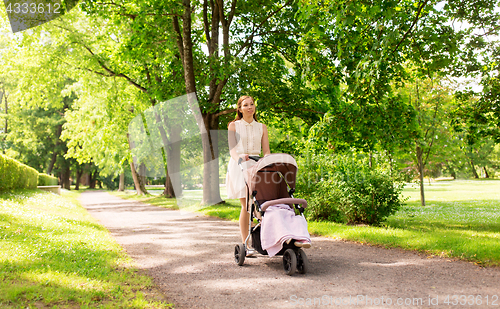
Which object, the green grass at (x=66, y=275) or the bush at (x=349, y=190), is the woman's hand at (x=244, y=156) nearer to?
the green grass at (x=66, y=275)

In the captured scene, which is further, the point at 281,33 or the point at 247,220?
the point at 281,33

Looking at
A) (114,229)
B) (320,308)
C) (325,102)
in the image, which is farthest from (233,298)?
(325,102)

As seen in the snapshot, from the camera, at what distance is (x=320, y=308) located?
11.3 ft

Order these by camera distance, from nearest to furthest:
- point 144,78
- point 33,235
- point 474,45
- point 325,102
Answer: point 33,235, point 474,45, point 325,102, point 144,78

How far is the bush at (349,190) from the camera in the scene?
8.40 metres

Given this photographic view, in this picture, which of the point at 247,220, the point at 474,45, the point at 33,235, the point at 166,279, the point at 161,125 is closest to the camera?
the point at 166,279

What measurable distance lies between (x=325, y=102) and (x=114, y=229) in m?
8.87

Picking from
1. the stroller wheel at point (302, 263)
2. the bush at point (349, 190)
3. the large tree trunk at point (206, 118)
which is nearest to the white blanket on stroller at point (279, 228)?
the stroller wheel at point (302, 263)

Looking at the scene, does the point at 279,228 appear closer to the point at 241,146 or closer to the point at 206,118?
the point at 241,146

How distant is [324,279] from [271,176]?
1.54 meters

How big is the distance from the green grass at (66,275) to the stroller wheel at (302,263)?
5.91ft

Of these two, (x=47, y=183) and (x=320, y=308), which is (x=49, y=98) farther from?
(x=320, y=308)

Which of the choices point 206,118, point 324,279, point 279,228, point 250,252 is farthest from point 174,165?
point 324,279

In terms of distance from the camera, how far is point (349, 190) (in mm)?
8656
